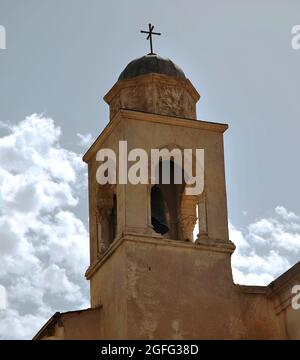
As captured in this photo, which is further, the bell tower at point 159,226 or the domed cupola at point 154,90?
the domed cupola at point 154,90

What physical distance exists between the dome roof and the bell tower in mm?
17

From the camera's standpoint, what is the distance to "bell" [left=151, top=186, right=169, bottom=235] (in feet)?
63.6

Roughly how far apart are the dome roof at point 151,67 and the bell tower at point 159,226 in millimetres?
17

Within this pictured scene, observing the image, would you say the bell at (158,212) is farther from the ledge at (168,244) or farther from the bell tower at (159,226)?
the ledge at (168,244)

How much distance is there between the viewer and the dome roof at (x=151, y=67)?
19.7 meters

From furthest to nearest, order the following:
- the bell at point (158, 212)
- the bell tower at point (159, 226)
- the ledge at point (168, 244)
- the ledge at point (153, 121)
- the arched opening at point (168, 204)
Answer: the arched opening at point (168, 204) → the bell at point (158, 212) → the ledge at point (153, 121) → the ledge at point (168, 244) → the bell tower at point (159, 226)

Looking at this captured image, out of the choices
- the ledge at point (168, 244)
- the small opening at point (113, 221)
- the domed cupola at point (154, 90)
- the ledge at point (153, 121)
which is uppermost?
the domed cupola at point (154, 90)

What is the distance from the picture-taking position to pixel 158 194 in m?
19.9

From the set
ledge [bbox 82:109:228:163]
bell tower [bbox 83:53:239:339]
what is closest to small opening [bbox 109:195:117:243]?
bell tower [bbox 83:53:239:339]

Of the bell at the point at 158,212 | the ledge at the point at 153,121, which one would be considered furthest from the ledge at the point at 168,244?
the ledge at the point at 153,121

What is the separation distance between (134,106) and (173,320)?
394cm
